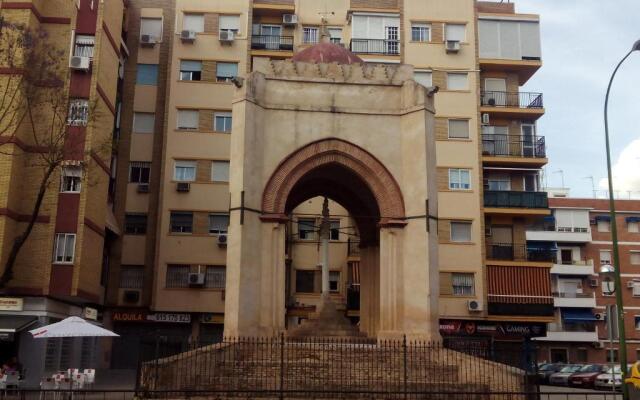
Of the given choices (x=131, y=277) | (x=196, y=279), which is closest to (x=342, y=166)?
(x=196, y=279)

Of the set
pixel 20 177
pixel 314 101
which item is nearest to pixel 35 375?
pixel 20 177

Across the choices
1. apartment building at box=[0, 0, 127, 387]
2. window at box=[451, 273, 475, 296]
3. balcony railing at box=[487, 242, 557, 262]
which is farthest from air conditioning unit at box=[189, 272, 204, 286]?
balcony railing at box=[487, 242, 557, 262]

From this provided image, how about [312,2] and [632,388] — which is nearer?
[632,388]

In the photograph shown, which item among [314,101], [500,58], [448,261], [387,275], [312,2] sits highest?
[312,2]

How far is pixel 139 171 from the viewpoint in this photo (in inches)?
1491

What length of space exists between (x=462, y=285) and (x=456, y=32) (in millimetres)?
13928

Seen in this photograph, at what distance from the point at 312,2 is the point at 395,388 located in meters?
29.3

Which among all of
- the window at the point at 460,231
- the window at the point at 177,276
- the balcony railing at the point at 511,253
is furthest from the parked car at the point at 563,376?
the window at the point at 177,276

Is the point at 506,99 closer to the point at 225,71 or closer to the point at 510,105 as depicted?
the point at 510,105

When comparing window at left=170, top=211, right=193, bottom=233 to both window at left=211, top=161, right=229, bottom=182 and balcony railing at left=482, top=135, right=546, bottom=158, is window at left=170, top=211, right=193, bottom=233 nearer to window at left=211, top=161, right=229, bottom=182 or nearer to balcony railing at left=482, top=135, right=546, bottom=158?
window at left=211, top=161, right=229, bottom=182

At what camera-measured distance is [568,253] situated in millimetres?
54406

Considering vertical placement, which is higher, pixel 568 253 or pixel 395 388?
pixel 568 253

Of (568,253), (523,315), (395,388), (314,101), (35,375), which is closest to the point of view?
(395,388)

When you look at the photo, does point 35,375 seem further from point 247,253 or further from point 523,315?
point 523,315
